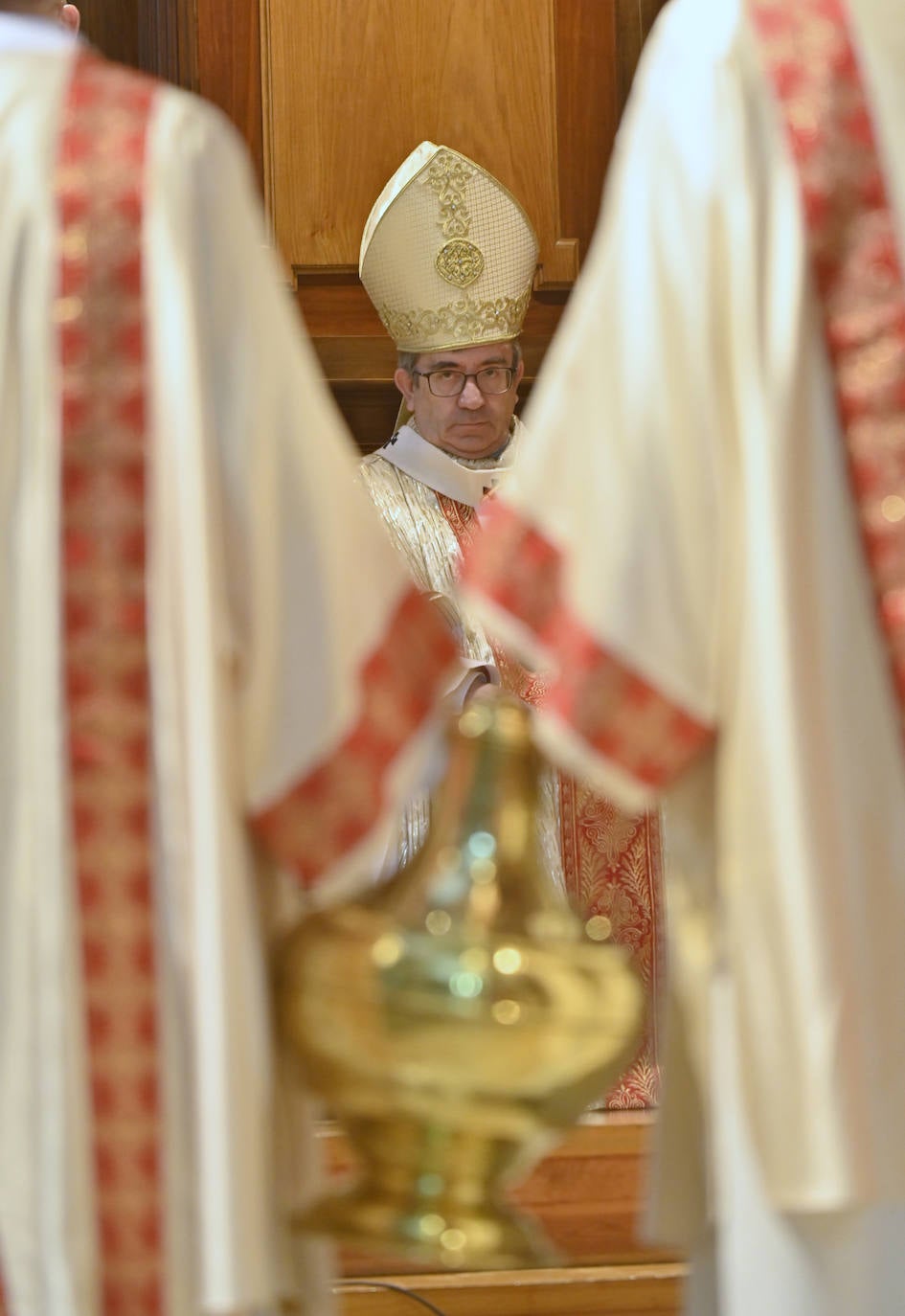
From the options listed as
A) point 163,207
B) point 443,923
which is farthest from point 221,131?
point 443,923

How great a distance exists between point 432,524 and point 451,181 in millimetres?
822

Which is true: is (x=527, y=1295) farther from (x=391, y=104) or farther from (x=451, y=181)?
(x=391, y=104)

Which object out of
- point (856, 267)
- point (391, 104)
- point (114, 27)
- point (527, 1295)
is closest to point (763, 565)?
point (856, 267)

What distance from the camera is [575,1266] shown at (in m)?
3.56

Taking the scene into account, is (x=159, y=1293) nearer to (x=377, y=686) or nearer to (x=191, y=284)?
(x=377, y=686)

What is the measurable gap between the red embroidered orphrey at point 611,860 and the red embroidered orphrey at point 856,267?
9.45ft

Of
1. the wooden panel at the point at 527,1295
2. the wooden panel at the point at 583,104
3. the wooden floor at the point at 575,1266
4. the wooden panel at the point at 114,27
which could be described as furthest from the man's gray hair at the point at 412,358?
the wooden panel at the point at 527,1295

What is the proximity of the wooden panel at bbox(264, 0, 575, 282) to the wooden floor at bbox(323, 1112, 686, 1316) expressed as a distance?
2584 millimetres

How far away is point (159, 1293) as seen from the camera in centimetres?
243

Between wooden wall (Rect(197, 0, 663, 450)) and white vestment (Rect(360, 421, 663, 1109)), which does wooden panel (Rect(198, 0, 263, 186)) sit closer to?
wooden wall (Rect(197, 0, 663, 450))

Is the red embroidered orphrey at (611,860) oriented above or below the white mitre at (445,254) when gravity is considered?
below

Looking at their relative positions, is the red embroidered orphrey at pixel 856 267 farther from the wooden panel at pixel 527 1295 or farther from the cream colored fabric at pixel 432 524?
the cream colored fabric at pixel 432 524

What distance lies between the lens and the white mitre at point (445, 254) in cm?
543

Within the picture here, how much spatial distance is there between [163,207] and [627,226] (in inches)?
20.3
